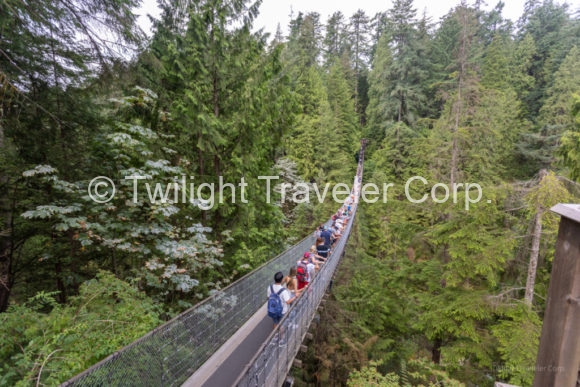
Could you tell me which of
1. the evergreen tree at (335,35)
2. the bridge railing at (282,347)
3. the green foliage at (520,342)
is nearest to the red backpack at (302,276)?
the bridge railing at (282,347)

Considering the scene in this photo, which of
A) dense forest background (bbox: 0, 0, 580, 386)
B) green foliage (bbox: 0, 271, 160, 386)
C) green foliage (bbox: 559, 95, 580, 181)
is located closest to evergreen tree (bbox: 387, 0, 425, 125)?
dense forest background (bbox: 0, 0, 580, 386)

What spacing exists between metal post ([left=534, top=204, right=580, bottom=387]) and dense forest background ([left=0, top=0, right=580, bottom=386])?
3.02 metres

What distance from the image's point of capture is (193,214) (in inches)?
247

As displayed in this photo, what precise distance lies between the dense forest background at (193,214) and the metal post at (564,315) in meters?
3.02

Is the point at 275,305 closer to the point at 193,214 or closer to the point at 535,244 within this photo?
the point at 193,214

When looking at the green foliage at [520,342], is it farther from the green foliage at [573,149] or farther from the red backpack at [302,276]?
the green foliage at [573,149]

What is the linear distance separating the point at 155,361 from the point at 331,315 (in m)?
5.10

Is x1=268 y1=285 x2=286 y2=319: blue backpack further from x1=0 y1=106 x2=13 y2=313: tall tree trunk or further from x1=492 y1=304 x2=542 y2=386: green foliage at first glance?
x1=492 y1=304 x2=542 y2=386: green foliage

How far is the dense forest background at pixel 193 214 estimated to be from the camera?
3271 millimetres

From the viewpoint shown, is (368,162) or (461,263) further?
(368,162)

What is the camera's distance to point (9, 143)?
3.37m

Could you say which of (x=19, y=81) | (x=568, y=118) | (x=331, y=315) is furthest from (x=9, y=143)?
(x=568, y=118)

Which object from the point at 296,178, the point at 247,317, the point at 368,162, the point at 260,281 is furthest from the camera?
the point at 368,162

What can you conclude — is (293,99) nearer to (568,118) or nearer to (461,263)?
(461,263)
